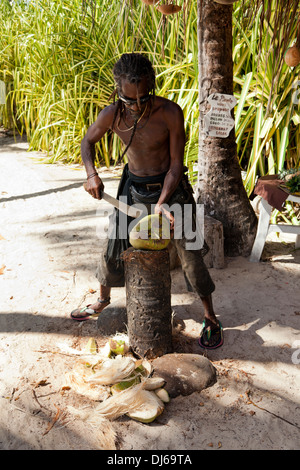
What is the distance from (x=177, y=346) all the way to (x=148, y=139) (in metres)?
1.13

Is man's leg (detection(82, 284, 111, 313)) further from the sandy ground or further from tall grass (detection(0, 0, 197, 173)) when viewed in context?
tall grass (detection(0, 0, 197, 173))

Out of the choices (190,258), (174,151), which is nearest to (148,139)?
(174,151)

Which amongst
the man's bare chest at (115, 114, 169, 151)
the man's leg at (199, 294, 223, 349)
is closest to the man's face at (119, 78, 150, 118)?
the man's bare chest at (115, 114, 169, 151)

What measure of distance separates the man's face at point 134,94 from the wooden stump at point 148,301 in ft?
2.25

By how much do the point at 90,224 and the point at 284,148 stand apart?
1.87m

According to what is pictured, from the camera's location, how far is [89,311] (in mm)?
2707

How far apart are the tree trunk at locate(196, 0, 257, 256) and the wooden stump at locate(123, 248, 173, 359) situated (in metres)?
1.30

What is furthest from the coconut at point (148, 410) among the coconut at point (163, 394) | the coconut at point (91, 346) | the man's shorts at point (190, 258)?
the man's shorts at point (190, 258)

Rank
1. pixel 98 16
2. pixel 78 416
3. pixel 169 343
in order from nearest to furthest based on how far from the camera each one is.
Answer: pixel 78 416 < pixel 169 343 < pixel 98 16

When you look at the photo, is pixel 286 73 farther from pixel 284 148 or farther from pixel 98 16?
pixel 98 16

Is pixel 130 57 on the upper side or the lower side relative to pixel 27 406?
upper

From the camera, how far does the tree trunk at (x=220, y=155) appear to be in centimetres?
307
